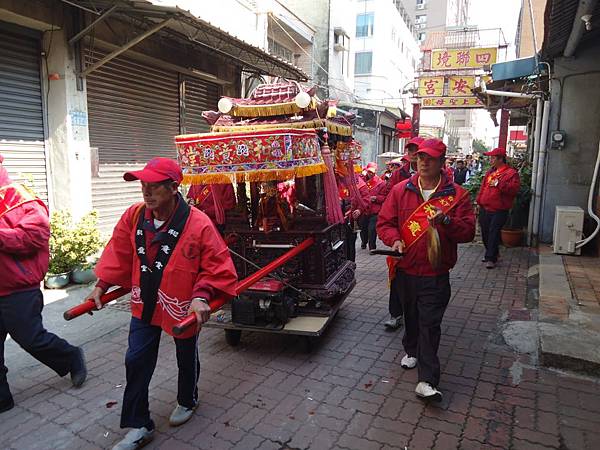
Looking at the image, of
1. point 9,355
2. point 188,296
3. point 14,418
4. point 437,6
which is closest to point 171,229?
point 188,296

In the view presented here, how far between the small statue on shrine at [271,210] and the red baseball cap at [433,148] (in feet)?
5.69

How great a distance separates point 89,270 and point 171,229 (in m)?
4.26

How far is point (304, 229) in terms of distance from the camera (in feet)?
15.3

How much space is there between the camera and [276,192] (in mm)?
4773

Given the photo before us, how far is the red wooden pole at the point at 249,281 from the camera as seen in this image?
242 centimetres

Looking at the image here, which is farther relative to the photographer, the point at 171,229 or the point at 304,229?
the point at 304,229

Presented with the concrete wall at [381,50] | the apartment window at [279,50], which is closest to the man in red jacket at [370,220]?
the apartment window at [279,50]

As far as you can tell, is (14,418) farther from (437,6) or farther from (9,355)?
(437,6)

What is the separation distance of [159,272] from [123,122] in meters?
6.23

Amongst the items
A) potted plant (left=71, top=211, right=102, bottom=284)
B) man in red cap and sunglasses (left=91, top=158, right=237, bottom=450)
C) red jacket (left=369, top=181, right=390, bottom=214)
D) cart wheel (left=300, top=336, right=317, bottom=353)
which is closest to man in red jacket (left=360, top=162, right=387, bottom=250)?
red jacket (left=369, top=181, right=390, bottom=214)

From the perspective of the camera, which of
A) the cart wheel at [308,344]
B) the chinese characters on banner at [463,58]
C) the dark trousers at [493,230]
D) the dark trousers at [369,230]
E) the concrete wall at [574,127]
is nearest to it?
the cart wheel at [308,344]

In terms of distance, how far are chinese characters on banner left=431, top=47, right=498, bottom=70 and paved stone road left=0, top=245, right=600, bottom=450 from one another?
1235 cm

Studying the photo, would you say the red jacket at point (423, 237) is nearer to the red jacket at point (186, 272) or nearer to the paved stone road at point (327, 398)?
the paved stone road at point (327, 398)

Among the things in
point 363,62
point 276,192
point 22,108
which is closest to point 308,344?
point 276,192
